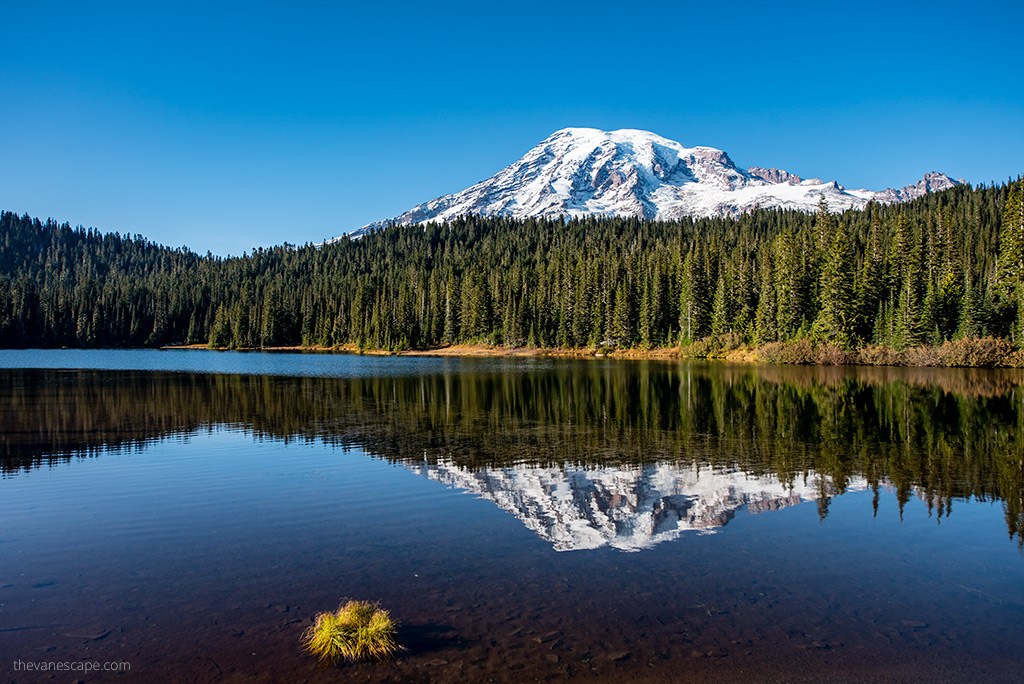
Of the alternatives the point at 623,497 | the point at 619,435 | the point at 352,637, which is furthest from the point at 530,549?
the point at 619,435

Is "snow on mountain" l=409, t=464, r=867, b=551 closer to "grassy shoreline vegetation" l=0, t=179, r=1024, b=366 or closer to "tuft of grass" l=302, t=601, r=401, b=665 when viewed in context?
"tuft of grass" l=302, t=601, r=401, b=665

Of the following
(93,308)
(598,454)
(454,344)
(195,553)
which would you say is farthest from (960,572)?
(93,308)

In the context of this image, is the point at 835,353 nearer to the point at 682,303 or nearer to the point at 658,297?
the point at 682,303

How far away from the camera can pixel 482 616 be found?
8.84 m

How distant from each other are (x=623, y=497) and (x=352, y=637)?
8773 mm

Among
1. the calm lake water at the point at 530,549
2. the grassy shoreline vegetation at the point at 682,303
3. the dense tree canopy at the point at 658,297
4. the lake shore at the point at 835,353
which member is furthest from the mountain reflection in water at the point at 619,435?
the dense tree canopy at the point at 658,297

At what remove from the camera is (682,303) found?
11400cm

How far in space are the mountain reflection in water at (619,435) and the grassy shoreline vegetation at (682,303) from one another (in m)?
36.7

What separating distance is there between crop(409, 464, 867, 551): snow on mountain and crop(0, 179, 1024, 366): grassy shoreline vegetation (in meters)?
71.1

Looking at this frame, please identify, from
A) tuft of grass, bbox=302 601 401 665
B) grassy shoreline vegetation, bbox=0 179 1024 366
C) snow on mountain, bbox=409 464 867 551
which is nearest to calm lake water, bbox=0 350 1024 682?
snow on mountain, bbox=409 464 867 551

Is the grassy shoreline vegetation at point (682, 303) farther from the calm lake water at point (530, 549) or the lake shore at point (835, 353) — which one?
the calm lake water at point (530, 549)

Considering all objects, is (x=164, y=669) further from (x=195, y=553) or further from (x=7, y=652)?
(x=195, y=553)

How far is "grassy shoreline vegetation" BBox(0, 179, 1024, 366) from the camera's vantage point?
79.6 m

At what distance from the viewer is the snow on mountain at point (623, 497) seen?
508 inches
